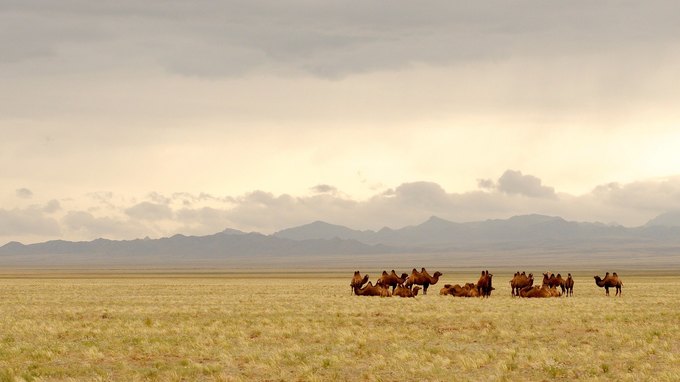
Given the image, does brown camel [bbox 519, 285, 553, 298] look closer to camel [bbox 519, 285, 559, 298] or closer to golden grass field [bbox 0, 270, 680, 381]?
camel [bbox 519, 285, 559, 298]

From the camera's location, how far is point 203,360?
66.8 feet

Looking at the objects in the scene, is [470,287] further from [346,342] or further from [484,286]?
[346,342]

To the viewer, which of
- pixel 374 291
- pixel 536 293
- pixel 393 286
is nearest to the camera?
pixel 536 293

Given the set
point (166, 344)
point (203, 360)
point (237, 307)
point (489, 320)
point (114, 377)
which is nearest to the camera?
point (114, 377)

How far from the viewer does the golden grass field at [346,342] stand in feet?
60.4

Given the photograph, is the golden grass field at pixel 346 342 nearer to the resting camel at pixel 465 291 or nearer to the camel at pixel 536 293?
the camel at pixel 536 293

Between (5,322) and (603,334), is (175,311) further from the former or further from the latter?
(603,334)

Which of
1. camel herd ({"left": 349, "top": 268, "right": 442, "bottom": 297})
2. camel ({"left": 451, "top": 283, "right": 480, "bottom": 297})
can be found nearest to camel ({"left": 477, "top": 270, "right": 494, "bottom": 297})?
camel ({"left": 451, "top": 283, "right": 480, "bottom": 297})

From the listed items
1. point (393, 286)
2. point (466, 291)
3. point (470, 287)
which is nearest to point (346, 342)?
point (466, 291)

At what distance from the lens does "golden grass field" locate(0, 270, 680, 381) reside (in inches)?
725

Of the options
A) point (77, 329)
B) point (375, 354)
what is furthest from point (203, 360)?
point (77, 329)

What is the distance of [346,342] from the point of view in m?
23.2

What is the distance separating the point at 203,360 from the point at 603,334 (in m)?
12.0

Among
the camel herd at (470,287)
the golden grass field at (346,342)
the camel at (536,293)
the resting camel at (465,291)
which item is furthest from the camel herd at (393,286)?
the golden grass field at (346,342)
